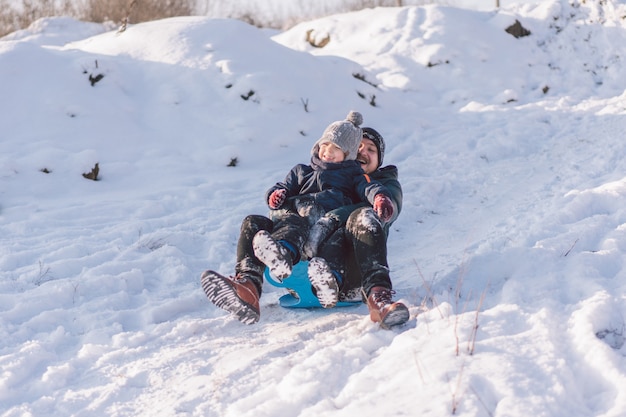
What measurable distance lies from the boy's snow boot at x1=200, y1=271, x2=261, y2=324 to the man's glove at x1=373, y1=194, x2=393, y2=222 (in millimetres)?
761

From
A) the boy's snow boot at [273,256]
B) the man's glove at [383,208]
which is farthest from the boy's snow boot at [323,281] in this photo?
the man's glove at [383,208]

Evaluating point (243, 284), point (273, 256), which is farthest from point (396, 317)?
point (243, 284)

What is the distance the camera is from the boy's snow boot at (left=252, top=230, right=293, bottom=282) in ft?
9.86

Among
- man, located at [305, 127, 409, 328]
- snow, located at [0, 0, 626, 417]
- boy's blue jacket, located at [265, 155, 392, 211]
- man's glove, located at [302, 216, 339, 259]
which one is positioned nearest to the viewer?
snow, located at [0, 0, 626, 417]

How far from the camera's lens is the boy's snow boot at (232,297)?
290cm

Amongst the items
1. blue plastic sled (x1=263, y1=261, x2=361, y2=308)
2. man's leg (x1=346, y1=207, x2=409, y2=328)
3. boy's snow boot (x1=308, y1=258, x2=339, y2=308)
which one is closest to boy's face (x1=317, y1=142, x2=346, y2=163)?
man's leg (x1=346, y1=207, x2=409, y2=328)

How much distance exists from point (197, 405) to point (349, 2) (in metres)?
16.2

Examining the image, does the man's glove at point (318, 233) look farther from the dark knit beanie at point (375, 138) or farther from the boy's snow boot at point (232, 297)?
the dark knit beanie at point (375, 138)

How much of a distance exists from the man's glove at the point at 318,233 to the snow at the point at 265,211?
33 cm

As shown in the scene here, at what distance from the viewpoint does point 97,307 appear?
11.1ft

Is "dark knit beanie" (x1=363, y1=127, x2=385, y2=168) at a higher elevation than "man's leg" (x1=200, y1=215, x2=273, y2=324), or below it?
higher

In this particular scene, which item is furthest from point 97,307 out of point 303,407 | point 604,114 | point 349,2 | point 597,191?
point 349,2

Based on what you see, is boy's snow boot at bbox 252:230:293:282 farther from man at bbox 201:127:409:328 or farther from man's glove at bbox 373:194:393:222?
man's glove at bbox 373:194:393:222

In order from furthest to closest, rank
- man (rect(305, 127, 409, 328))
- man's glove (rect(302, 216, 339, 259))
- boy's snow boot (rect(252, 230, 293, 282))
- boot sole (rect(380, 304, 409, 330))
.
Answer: man's glove (rect(302, 216, 339, 259)) < boy's snow boot (rect(252, 230, 293, 282)) < man (rect(305, 127, 409, 328)) < boot sole (rect(380, 304, 409, 330))
